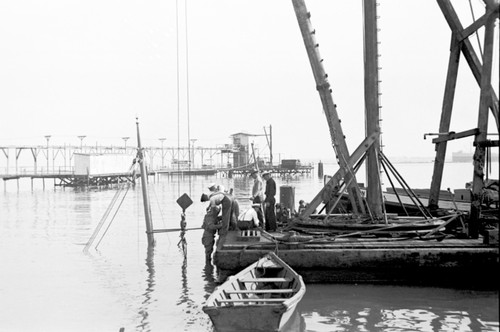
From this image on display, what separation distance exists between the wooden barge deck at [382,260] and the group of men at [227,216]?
2346mm

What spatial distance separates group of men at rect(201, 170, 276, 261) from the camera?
624 inches

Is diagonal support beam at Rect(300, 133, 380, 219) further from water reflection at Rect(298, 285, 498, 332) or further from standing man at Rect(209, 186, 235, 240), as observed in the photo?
water reflection at Rect(298, 285, 498, 332)

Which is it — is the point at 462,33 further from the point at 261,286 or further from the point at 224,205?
the point at 261,286

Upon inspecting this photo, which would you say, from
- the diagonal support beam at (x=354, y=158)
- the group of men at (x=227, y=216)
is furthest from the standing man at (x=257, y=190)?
the diagonal support beam at (x=354, y=158)

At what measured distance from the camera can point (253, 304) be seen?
355 inches

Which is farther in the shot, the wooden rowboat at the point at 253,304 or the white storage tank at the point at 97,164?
the white storage tank at the point at 97,164

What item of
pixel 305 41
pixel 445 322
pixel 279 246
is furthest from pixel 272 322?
pixel 305 41

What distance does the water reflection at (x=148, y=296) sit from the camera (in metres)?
10.7

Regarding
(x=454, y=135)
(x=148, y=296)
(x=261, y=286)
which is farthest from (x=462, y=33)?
(x=148, y=296)

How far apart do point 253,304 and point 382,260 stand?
4.68m

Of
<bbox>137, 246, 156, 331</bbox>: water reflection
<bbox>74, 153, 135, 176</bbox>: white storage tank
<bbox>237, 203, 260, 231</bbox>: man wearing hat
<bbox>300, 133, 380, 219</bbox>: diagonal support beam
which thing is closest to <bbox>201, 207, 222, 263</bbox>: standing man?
<bbox>237, 203, 260, 231</bbox>: man wearing hat

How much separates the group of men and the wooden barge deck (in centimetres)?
235

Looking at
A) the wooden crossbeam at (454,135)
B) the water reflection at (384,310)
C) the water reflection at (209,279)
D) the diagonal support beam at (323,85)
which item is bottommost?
the water reflection at (209,279)

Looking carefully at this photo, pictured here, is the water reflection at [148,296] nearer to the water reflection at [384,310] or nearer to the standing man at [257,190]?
the water reflection at [384,310]
